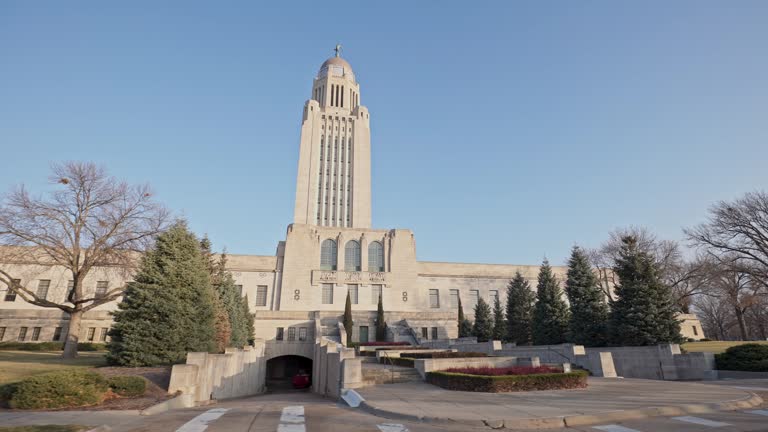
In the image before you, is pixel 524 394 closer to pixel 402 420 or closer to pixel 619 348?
pixel 402 420

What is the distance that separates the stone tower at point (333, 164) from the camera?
213ft

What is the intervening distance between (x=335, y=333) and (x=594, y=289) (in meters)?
24.2

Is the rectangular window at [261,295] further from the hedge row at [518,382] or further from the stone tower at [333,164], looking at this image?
the hedge row at [518,382]

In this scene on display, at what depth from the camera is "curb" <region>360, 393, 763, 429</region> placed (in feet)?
25.7

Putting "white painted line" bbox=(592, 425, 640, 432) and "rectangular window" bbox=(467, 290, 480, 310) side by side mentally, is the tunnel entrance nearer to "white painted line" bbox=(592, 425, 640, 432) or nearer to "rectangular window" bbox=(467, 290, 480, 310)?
"rectangular window" bbox=(467, 290, 480, 310)

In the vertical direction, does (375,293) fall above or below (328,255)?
below

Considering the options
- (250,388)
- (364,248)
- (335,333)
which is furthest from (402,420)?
(364,248)

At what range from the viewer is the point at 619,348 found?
20.6 metres

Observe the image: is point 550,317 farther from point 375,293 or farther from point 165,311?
point 375,293

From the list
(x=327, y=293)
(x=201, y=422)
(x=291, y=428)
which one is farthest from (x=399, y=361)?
(x=327, y=293)

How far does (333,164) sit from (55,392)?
59.5 meters

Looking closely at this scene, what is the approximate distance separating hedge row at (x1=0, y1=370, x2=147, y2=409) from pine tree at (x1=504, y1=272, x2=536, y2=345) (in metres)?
28.1

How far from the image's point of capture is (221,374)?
18250 millimetres

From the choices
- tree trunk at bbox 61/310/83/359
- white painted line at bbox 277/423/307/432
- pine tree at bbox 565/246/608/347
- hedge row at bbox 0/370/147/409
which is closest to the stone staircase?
white painted line at bbox 277/423/307/432
